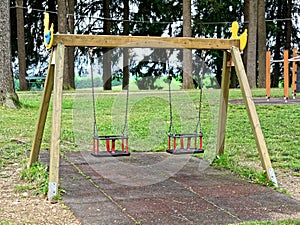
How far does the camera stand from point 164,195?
4.34 m

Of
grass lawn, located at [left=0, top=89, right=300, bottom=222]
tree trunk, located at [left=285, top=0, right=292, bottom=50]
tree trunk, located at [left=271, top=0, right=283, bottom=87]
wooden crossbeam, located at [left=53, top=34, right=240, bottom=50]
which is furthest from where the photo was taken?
tree trunk, located at [left=271, top=0, right=283, bottom=87]

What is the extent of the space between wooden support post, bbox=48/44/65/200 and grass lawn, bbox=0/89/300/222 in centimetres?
165

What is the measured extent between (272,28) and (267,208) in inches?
978

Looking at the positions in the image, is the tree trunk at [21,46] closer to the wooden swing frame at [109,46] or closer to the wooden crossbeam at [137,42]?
the wooden swing frame at [109,46]

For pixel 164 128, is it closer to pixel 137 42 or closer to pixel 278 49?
pixel 137 42

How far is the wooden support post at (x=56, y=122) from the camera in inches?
167

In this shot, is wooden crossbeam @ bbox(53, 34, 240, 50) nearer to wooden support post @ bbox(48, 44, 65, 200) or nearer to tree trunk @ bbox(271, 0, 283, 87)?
wooden support post @ bbox(48, 44, 65, 200)

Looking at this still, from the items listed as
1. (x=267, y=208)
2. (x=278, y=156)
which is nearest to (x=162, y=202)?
(x=267, y=208)

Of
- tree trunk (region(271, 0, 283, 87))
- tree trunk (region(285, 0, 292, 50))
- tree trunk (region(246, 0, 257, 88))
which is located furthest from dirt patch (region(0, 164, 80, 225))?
tree trunk (region(271, 0, 283, 87))

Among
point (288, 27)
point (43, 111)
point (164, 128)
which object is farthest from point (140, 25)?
point (43, 111)

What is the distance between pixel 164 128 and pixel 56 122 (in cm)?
474

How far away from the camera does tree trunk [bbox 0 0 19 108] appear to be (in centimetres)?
1062

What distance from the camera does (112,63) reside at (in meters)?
27.7

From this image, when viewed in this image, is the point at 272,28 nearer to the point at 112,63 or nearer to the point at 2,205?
the point at 112,63
